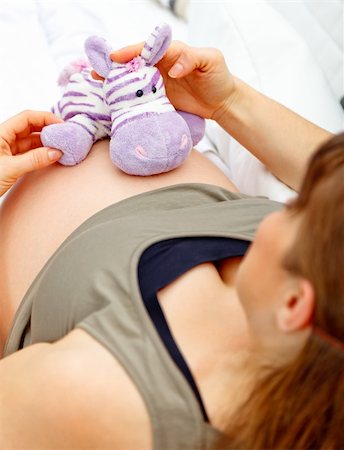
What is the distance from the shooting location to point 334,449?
22.6 inches

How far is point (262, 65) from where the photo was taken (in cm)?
125

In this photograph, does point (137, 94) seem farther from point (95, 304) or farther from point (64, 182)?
point (95, 304)

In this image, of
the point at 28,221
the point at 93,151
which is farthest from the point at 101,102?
the point at 28,221

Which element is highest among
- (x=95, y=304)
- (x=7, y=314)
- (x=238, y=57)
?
(x=238, y=57)

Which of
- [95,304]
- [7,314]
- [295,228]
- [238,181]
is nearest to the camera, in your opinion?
[295,228]

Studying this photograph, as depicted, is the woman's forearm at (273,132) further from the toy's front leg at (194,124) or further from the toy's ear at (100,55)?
the toy's ear at (100,55)

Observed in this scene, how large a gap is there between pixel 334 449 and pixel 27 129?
2.42 ft

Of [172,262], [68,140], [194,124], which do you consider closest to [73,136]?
[68,140]

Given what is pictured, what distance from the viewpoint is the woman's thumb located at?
94 centimetres

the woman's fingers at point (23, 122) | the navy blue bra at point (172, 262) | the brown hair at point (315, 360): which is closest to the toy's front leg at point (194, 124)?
the woman's fingers at point (23, 122)

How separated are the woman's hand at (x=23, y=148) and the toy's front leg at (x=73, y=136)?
0.05ft

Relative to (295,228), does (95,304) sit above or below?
below

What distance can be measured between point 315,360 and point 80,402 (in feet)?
0.86

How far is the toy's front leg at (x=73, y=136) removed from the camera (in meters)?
0.94
